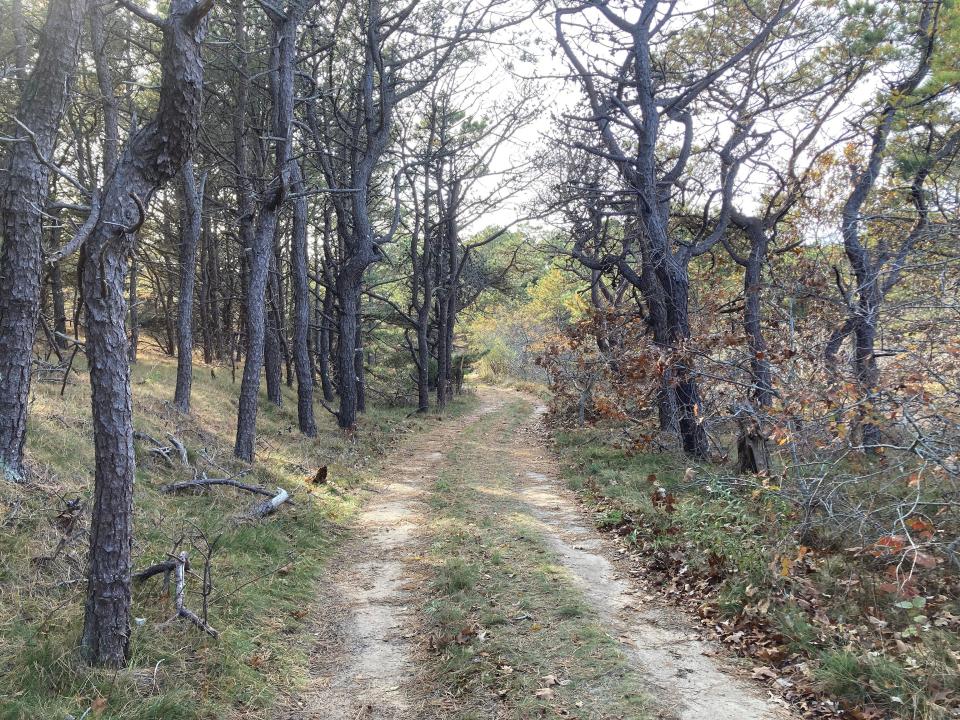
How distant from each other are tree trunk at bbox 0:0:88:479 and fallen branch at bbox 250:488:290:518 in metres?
2.58

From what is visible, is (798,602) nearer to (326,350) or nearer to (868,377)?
(868,377)

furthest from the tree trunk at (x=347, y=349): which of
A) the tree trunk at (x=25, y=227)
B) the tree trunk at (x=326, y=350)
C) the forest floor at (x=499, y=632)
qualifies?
the tree trunk at (x=25, y=227)

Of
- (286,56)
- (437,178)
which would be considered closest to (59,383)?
(286,56)

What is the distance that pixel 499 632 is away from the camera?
17.2 ft

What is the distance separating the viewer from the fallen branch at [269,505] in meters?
7.75

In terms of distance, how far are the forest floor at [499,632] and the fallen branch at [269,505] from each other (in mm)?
1063

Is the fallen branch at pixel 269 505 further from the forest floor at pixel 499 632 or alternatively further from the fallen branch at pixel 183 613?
the fallen branch at pixel 183 613

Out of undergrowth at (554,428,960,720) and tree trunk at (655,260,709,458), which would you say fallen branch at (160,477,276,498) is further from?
tree trunk at (655,260,709,458)

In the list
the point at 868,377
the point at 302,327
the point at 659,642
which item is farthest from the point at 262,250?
the point at 868,377

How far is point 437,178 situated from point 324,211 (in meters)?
4.03

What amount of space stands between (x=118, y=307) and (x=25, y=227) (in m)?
3.11

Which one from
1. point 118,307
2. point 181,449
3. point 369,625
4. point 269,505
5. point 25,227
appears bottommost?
point 369,625

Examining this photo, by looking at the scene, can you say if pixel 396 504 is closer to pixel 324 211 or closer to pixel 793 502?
pixel 793 502

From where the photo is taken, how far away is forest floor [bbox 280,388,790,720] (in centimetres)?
432
